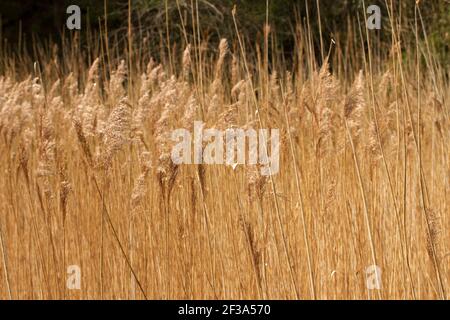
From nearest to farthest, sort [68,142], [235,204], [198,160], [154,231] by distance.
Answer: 1. [198,160]
2. [154,231]
3. [235,204]
4. [68,142]

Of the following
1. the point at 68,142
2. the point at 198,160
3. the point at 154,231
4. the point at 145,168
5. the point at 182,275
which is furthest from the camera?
the point at 68,142

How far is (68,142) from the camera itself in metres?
2.76

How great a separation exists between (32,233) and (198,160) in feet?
2.88

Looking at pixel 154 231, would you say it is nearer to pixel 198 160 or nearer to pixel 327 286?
pixel 327 286

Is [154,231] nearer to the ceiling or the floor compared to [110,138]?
nearer to the floor

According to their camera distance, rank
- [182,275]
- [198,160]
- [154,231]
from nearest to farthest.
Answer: [198,160] → [182,275] → [154,231]

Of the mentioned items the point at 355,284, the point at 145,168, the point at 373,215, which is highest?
the point at 145,168

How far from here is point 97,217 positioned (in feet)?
6.63

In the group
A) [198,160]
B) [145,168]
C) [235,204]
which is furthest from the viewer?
[235,204]

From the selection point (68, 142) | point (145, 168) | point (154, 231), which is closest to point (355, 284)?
point (154, 231)

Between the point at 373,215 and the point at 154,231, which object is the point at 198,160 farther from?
the point at 373,215

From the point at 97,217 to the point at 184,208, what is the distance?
0.22 m
